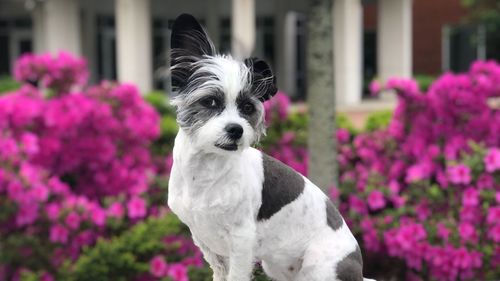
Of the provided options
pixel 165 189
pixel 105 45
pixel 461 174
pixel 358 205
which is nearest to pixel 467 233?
pixel 461 174

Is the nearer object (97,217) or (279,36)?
(97,217)

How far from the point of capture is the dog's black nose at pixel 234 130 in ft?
5.35

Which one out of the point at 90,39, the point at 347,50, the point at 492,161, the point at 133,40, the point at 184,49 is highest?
the point at 90,39

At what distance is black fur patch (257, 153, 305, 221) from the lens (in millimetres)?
1891

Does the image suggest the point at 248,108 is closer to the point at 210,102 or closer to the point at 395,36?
the point at 210,102

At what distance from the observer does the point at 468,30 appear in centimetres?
2633

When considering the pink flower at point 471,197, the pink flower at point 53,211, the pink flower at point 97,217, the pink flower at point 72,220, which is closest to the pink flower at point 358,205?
the pink flower at point 471,197

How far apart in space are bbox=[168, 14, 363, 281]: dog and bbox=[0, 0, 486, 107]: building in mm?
14414

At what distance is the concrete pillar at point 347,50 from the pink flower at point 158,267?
1672 cm

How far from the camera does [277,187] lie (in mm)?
1913

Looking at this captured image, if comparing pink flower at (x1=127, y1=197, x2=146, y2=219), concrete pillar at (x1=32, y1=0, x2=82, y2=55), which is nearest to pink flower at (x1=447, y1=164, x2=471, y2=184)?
pink flower at (x1=127, y1=197, x2=146, y2=219)

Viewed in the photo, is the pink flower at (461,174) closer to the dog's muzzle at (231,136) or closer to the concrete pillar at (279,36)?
the dog's muzzle at (231,136)

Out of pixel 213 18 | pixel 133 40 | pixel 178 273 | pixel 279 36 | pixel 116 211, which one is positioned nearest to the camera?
pixel 178 273

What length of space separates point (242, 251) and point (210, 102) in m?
0.46
